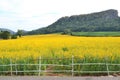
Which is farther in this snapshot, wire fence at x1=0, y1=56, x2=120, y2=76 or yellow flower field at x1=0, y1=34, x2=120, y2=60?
yellow flower field at x1=0, y1=34, x2=120, y2=60

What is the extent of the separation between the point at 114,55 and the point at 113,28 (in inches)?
3018

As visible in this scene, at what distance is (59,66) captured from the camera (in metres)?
24.0

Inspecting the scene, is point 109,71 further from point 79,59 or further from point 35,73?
point 35,73

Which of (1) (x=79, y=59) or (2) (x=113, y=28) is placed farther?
(2) (x=113, y=28)

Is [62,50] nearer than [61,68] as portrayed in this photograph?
No

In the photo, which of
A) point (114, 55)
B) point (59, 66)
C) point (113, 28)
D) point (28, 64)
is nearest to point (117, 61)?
point (114, 55)

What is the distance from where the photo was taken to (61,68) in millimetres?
23875

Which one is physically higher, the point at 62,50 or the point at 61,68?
the point at 62,50

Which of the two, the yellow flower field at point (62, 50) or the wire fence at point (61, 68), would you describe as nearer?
the wire fence at point (61, 68)

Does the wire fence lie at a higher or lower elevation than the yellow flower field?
lower

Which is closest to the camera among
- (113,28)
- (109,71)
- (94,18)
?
(109,71)

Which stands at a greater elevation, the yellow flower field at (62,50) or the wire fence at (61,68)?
the yellow flower field at (62,50)

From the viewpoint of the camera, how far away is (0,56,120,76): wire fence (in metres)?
22.8

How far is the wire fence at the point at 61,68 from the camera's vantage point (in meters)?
22.8
